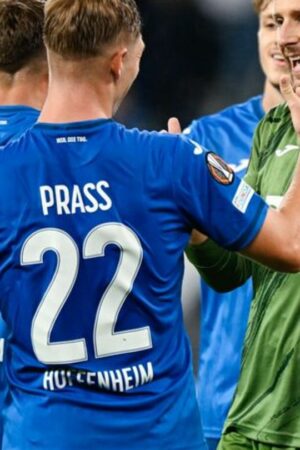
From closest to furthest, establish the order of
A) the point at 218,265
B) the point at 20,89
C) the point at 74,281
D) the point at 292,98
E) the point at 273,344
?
the point at 74,281 < the point at 292,98 < the point at 273,344 < the point at 218,265 < the point at 20,89

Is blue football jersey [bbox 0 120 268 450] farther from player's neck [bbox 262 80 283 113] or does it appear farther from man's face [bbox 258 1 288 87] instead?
player's neck [bbox 262 80 283 113]

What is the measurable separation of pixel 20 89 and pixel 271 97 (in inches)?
65.2

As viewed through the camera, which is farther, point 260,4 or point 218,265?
point 260,4

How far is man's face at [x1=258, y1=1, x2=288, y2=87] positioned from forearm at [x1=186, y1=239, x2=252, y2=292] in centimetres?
140

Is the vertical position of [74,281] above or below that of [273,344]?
above

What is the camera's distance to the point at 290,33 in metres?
4.56

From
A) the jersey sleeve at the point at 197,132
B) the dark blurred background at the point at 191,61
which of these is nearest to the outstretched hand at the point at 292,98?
the jersey sleeve at the point at 197,132

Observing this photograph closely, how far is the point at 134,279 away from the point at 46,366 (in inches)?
14.0

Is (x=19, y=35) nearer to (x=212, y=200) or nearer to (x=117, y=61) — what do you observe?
(x=117, y=61)

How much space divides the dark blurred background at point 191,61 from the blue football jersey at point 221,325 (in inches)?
174

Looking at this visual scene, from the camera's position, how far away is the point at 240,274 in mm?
4680

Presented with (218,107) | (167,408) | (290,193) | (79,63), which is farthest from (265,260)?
(218,107)

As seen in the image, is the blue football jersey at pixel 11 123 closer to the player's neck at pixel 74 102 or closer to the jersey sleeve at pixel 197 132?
the player's neck at pixel 74 102

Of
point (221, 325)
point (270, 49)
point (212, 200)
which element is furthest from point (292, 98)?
point (221, 325)
